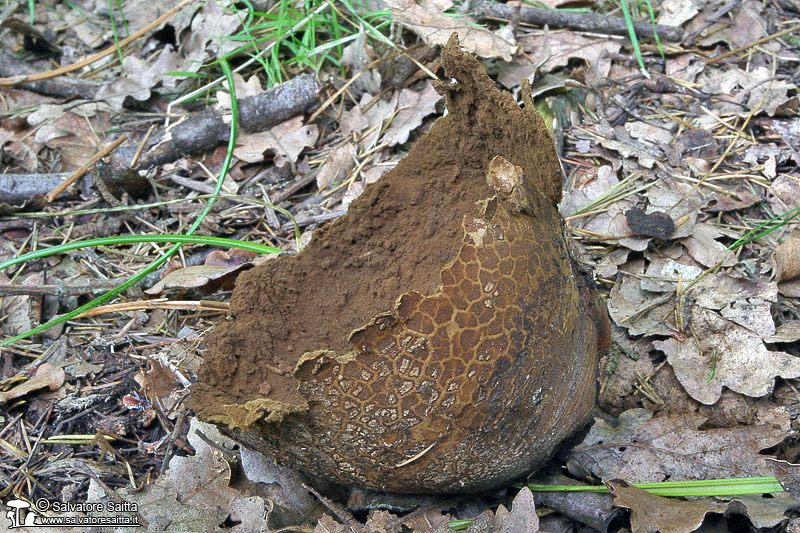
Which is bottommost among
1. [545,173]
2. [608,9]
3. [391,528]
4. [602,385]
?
[602,385]

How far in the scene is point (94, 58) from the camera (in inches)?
163

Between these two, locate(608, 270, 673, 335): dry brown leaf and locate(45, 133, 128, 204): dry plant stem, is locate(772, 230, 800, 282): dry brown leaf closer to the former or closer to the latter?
locate(608, 270, 673, 335): dry brown leaf

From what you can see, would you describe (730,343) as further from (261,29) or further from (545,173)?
(261,29)

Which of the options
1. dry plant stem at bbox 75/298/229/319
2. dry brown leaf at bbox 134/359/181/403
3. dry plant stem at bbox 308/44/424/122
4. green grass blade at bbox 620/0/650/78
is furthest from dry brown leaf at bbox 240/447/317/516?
green grass blade at bbox 620/0/650/78

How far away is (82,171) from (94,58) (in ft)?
3.34

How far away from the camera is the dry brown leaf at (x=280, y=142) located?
11.6 feet

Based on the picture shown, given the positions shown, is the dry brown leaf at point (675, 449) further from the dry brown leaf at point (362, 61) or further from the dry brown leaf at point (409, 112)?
the dry brown leaf at point (362, 61)

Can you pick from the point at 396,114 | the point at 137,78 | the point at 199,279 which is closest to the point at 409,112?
the point at 396,114

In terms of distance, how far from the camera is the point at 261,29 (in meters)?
3.89

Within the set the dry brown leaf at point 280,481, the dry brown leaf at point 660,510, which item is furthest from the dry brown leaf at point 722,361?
the dry brown leaf at point 280,481

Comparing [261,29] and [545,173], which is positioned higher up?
[545,173]

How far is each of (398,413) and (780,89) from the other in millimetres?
2883

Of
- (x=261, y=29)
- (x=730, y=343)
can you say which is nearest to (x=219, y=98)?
(x=261, y=29)

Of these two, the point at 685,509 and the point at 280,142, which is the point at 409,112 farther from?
→ the point at 685,509
